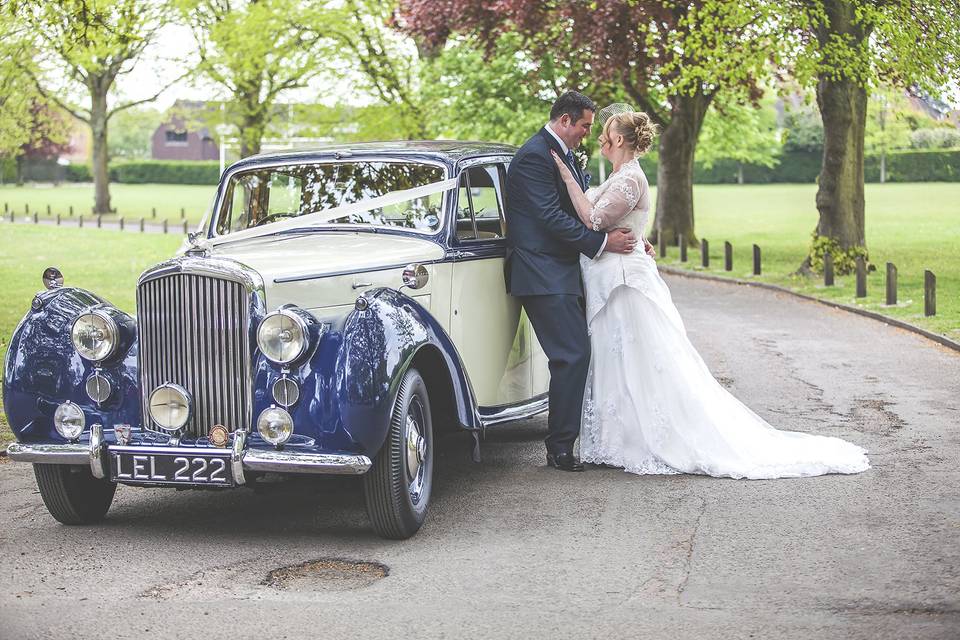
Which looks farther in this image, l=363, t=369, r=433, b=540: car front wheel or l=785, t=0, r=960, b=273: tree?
l=785, t=0, r=960, b=273: tree

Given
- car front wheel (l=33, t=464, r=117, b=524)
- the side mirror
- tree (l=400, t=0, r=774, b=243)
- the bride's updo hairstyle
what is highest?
tree (l=400, t=0, r=774, b=243)

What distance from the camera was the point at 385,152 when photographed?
309 inches

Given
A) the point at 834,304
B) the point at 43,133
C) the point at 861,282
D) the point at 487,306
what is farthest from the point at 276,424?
the point at 43,133

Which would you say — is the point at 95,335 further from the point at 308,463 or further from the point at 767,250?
the point at 767,250

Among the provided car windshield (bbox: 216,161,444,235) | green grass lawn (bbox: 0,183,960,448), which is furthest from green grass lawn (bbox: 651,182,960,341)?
car windshield (bbox: 216,161,444,235)

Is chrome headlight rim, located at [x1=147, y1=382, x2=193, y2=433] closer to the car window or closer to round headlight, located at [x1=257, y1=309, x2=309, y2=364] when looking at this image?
round headlight, located at [x1=257, y1=309, x2=309, y2=364]

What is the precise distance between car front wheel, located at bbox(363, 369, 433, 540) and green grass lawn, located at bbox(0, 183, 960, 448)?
428 cm

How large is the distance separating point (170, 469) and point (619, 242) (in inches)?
127

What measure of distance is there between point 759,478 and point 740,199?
55870 millimetres

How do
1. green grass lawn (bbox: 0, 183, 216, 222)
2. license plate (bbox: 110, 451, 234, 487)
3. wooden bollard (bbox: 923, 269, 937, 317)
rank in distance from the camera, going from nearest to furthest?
license plate (bbox: 110, 451, 234, 487), wooden bollard (bbox: 923, 269, 937, 317), green grass lawn (bbox: 0, 183, 216, 222)

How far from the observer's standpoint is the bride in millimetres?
7820

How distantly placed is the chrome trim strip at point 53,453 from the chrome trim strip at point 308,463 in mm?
896

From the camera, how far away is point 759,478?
7621 mm

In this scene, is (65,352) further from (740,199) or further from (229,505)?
(740,199)
